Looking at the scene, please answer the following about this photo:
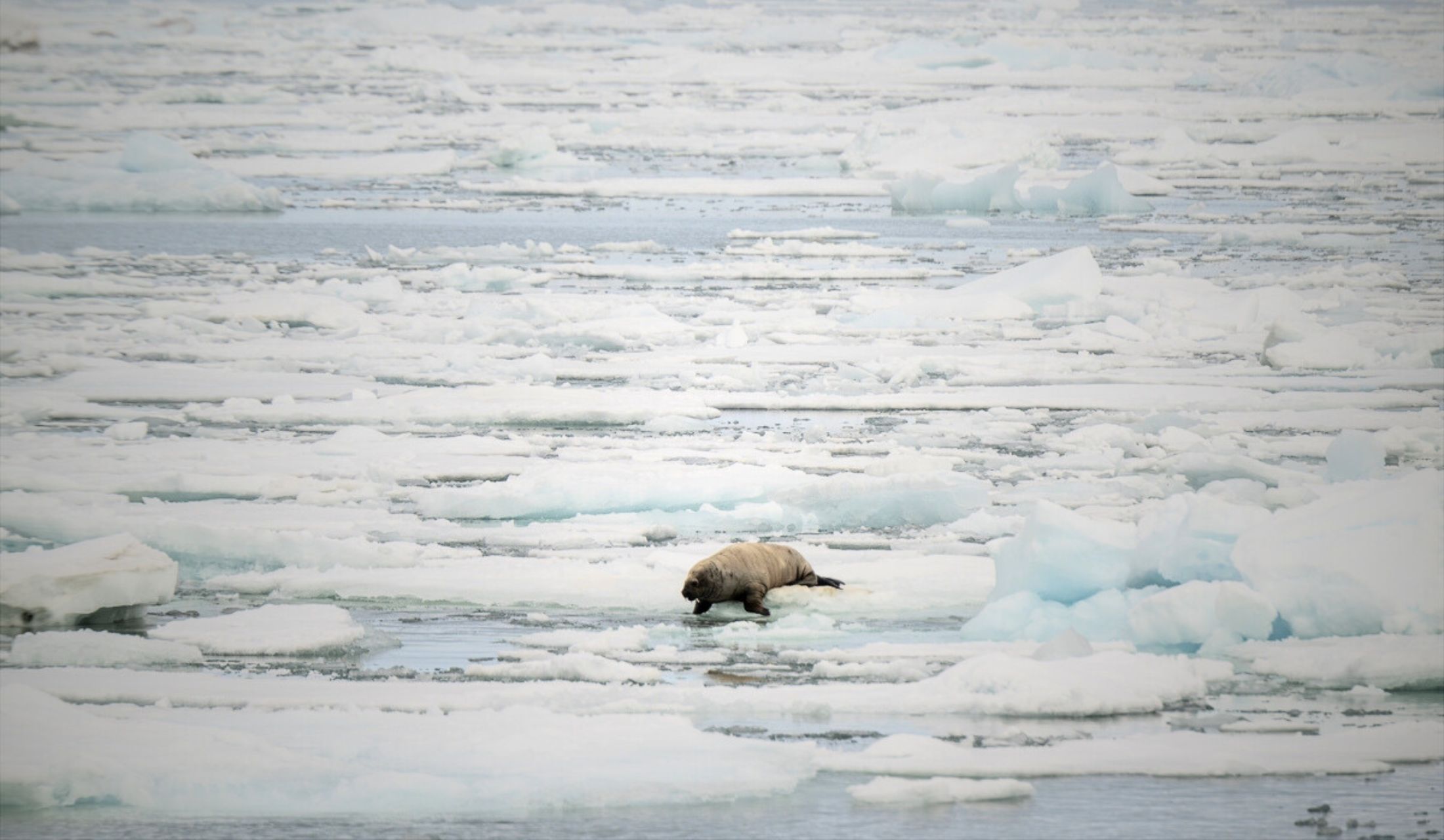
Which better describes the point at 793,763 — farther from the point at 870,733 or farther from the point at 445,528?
the point at 445,528

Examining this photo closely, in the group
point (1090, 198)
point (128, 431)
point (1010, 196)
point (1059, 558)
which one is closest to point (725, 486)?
point (1059, 558)

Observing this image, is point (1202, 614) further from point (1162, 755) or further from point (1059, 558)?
point (1162, 755)

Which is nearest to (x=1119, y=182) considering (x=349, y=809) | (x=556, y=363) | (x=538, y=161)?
(x=538, y=161)

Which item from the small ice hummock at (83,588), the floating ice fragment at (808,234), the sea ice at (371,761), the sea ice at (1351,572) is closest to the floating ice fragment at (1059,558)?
the sea ice at (1351,572)

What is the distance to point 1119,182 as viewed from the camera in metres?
18.2

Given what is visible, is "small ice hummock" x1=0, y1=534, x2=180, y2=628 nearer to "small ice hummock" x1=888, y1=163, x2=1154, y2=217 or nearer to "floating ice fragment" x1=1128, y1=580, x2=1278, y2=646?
"floating ice fragment" x1=1128, y1=580, x2=1278, y2=646

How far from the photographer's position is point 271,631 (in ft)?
17.5

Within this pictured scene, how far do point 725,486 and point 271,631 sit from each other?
233 centimetres

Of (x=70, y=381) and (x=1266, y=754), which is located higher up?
(x=70, y=381)

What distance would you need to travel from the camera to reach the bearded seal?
18.3ft

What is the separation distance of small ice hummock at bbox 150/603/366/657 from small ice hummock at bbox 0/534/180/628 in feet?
0.53

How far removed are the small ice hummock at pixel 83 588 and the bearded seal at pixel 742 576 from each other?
159 centimetres

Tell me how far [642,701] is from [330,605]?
1.38 meters

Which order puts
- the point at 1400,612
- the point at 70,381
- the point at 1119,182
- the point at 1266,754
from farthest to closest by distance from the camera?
the point at 1119,182, the point at 70,381, the point at 1400,612, the point at 1266,754
